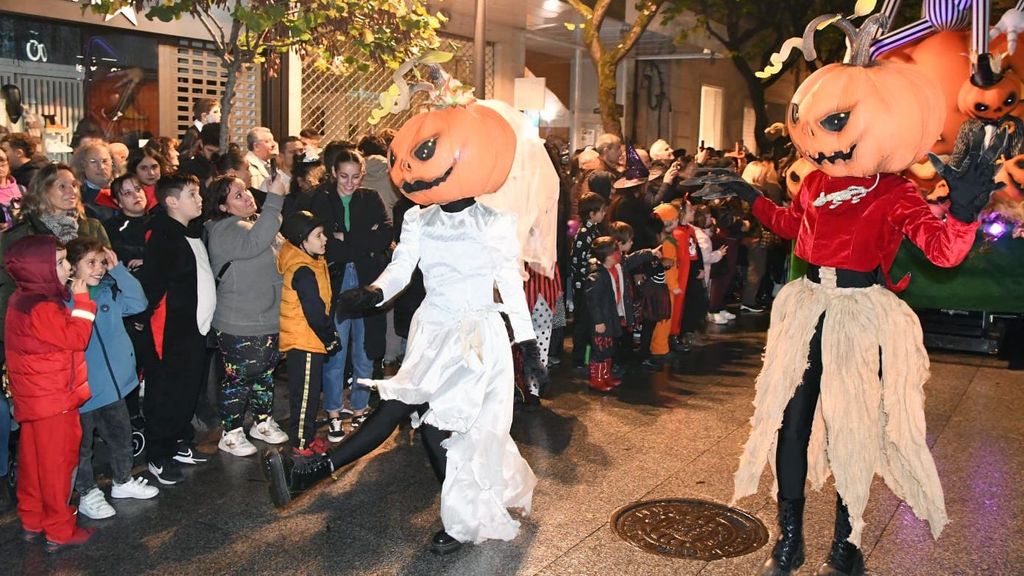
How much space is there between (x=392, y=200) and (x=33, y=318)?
150 inches

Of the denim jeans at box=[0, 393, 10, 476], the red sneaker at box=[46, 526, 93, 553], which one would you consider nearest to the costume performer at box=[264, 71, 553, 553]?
the red sneaker at box=[46, 526, 93, 553]

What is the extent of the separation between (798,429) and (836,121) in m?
1.42

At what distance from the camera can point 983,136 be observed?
373 centimetres

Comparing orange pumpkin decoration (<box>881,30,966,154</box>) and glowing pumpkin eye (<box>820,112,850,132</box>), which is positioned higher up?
orange pumpkin decoration (<box>881,30,966,154</box>)

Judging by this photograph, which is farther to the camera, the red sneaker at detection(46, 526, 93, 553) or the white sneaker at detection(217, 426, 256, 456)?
the white sneaker at detection(217, 426, 256, 456)

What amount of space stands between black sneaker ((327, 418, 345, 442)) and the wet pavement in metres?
0.34

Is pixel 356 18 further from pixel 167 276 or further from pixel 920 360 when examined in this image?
pixel 920 360

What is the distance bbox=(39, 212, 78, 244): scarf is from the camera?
527 centimetres

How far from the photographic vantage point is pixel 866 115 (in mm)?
4148

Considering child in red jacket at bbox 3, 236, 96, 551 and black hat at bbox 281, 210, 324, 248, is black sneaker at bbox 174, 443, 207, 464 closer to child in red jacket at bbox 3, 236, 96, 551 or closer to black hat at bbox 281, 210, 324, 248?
child in red jacket at bbox 3, 236, 96, 551

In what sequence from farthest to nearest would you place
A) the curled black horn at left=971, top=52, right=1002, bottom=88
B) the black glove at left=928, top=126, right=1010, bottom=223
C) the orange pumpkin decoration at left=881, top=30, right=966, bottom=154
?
the orange pumpkin decoration at left=881, top=30, right=966, bottom=154 < the curled black horn at left=971, top=52, right=1002, bottom=88 < the black glove at left=928, top=126, right=1010, bottom=223

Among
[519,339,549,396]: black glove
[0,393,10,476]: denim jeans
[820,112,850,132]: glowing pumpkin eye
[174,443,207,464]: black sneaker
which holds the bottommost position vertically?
[174,443,207,464]: black sneaker

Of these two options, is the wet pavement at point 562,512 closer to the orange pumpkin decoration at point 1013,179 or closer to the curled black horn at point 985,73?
the orange pumpkin decoration at point 1013,179

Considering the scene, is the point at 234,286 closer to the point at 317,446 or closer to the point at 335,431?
the point at 317,446
